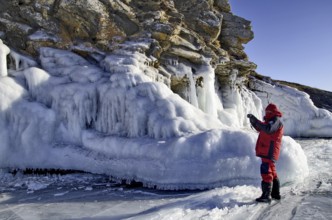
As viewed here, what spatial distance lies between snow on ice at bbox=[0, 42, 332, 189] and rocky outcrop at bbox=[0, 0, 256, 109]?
650 mm

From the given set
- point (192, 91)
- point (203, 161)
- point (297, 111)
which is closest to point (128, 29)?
point (192, 91)

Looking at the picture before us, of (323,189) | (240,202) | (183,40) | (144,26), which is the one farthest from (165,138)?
(183,40)

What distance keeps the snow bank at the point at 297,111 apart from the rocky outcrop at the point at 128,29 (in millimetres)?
6026

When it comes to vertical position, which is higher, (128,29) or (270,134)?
(128,29)

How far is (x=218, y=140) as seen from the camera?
7.68m

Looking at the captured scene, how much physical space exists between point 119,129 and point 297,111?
15.4 m

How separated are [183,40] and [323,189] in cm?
978

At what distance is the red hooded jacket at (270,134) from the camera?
5785mm

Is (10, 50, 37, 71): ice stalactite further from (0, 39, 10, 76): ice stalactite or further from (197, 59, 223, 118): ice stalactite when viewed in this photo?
(197, 59, 223, 118): ice stalactite

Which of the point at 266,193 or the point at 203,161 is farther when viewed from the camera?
the point at 203,161

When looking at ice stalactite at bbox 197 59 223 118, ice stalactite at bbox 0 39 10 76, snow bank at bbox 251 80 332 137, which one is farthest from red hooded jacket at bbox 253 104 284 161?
snow bank at bbox 251 80 332 137

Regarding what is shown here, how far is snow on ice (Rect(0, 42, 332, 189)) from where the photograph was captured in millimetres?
7387

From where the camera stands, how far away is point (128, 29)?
1341cm

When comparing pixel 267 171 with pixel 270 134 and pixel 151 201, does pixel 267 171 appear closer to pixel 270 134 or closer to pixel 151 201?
pixel 270 134
